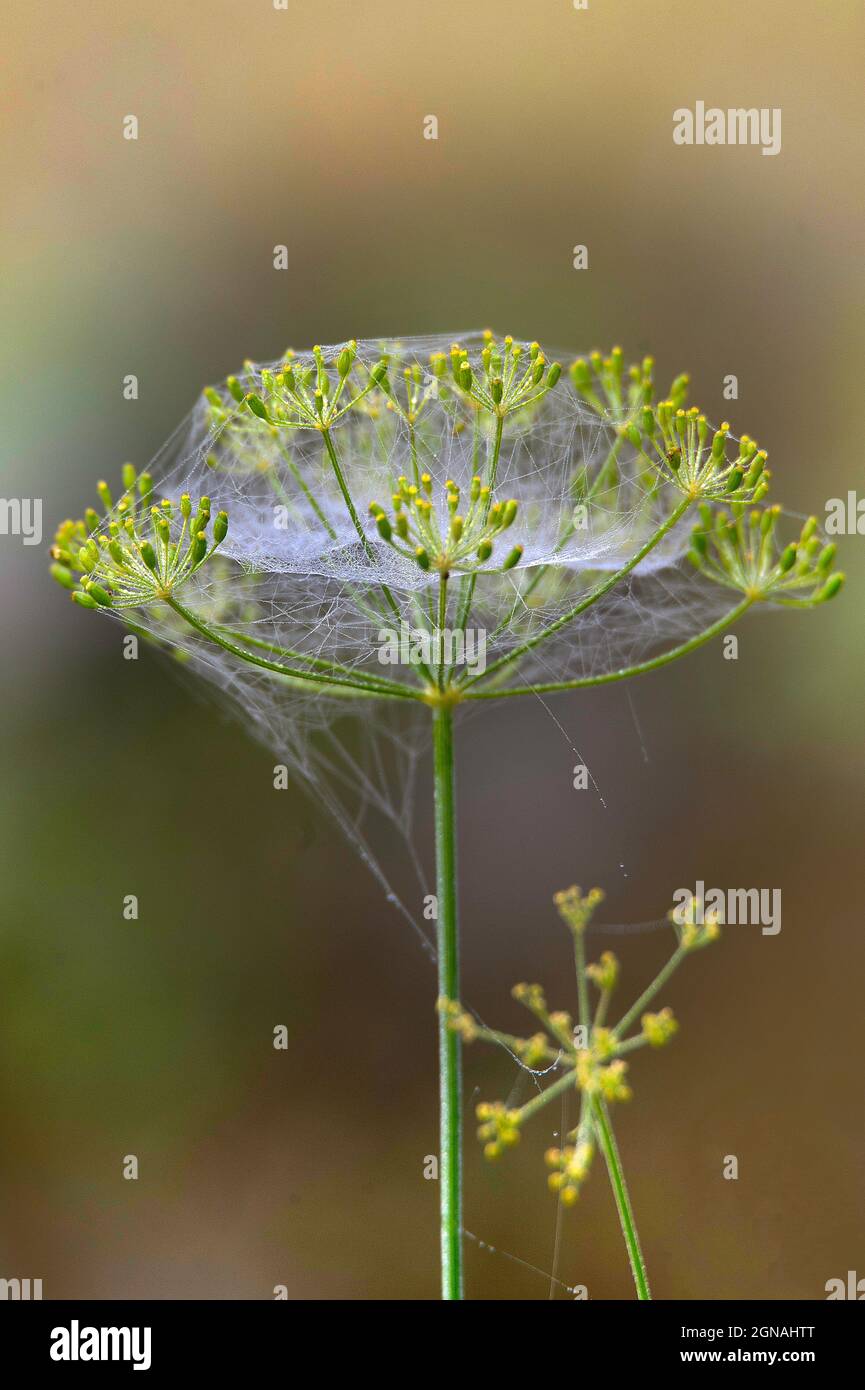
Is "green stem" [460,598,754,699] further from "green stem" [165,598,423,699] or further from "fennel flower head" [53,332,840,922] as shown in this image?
"green stem" [165,598,423,699]

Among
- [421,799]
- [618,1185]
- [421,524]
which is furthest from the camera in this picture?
[421,799]

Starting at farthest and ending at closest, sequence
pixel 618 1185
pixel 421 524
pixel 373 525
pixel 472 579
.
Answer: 1. pixel 373 525
2. pixel 472 579
3. pixel 421 524
4. pixel 618 1185

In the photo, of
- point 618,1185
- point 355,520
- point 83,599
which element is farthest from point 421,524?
point 618,1185

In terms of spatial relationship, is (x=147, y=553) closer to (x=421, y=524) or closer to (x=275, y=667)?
(x=275, y=667)

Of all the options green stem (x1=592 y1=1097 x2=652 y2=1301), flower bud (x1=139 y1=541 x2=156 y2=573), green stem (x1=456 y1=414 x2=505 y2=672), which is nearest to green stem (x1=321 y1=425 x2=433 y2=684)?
green stem (x1=456 y1=414 x2=505 y2=672)

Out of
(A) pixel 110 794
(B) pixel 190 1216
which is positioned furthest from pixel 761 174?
(B) pixel 190 1216

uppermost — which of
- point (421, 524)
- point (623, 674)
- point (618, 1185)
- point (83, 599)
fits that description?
point (421, 524)

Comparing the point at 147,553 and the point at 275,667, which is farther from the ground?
the point at 147,553

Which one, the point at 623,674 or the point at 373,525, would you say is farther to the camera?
the point at 373,525

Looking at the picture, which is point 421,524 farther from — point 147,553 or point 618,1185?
point 618,1185
